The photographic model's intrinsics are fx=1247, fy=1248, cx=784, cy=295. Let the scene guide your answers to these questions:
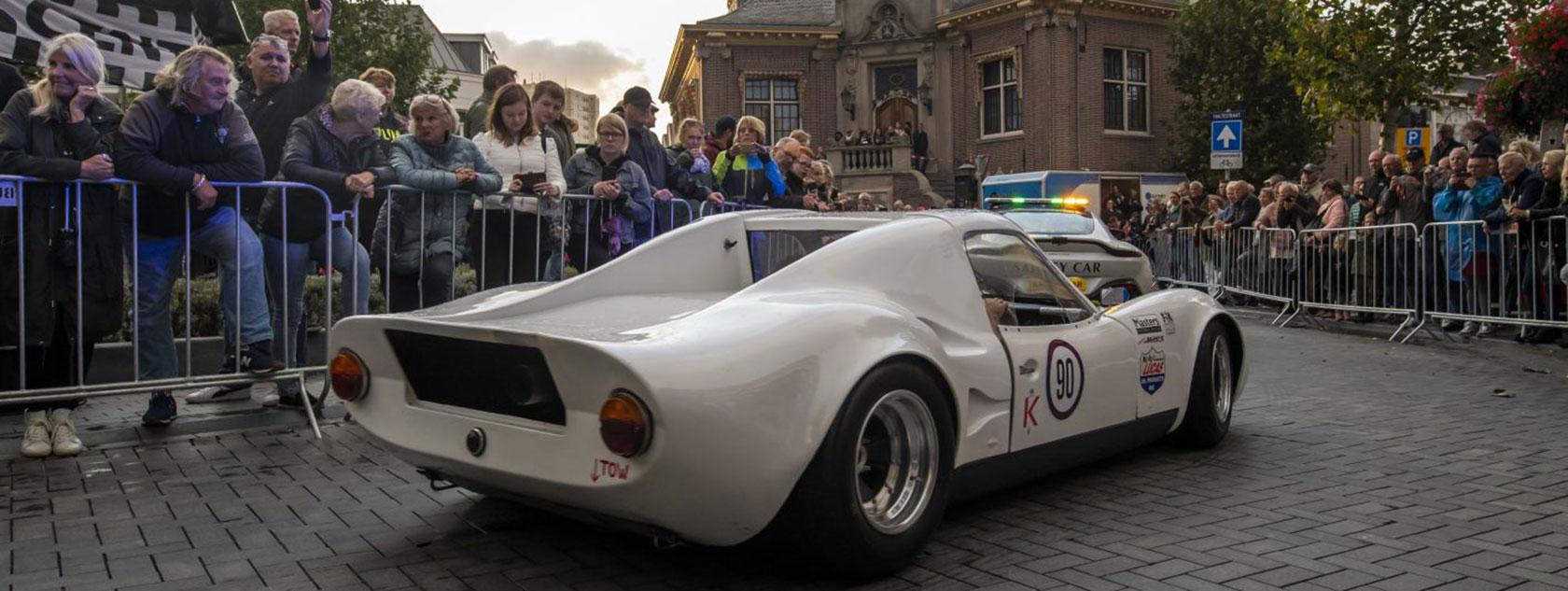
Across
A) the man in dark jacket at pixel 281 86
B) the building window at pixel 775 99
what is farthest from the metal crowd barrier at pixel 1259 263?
the building window at pixel 775 99

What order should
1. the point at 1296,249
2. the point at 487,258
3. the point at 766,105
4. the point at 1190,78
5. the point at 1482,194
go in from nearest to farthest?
the point at 487,258
the point at 1482,194
the point at 1296,249
the point at 1190,78
the point at 766,105

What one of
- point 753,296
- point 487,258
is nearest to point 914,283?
point 753,296

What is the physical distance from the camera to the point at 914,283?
172 inches

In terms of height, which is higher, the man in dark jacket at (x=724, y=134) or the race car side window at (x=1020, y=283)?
the man in dark jacket at (x=724, y=134)

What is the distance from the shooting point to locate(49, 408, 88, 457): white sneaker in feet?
19.3

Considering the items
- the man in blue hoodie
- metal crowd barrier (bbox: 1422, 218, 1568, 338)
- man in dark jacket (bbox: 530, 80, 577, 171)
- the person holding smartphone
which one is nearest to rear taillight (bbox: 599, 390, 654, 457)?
the person holding smartphone

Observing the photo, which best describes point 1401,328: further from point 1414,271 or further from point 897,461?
point 897,461

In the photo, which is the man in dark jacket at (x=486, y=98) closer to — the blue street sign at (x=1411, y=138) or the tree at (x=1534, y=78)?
the tree at (x=1534, y=78)

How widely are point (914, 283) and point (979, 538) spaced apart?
2.99ft

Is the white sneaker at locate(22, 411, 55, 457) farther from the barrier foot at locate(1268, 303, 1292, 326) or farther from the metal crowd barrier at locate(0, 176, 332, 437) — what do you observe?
the barrier foot at locate(1268, 303, 1292, 326)

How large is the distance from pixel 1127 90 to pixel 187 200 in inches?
1317

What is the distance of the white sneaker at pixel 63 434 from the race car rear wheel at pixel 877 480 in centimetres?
407

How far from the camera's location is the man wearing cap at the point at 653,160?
30.1 ft

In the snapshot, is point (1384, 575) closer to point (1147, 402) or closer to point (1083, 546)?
point (1083, 546)
